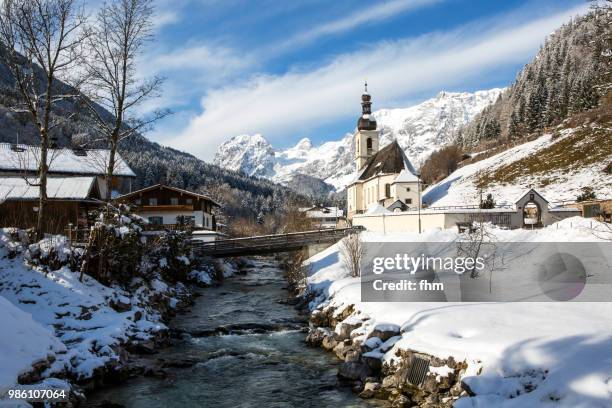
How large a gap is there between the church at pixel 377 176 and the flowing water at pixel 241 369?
1268 inches

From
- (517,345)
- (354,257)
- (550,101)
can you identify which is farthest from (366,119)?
(517,345)

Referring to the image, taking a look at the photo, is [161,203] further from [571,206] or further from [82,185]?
[571,206]

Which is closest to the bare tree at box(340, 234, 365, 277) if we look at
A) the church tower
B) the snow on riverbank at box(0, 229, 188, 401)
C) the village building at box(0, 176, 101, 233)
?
the snow on riverbank at box(0, 229, 188, 401)

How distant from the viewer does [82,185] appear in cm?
3434

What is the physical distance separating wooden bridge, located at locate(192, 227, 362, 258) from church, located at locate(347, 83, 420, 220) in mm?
14253

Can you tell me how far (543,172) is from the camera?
223 feet

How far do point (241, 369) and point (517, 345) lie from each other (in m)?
9.21

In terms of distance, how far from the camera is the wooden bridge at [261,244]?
3794cm

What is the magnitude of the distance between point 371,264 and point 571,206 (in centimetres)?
2518

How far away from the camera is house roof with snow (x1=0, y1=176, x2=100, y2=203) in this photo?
32438mm

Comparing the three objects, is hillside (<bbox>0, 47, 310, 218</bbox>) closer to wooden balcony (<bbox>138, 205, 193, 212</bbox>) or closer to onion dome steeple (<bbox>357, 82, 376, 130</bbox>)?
onion dome steeple (<bbox>357, 82, 376, 130</bbox>)

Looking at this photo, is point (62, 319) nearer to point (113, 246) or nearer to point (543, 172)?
point (113, 246)

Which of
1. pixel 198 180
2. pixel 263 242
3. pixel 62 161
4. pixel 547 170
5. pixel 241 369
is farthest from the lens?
pixel 198 180

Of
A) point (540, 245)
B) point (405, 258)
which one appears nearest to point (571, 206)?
point (540, 245)
